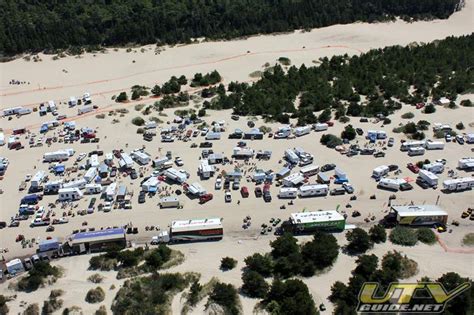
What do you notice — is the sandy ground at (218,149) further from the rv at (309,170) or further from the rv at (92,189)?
the rv at (309,170)

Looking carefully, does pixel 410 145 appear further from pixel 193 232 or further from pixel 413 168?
pixel 193 232

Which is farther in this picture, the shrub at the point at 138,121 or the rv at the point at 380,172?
the shrub at the point at 138,121

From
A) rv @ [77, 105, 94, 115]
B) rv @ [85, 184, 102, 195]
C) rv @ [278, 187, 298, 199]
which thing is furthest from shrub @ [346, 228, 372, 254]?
rv @ [77, 105, 94, 115]

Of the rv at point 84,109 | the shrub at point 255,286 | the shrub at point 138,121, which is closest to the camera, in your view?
the shrub at point 255,286

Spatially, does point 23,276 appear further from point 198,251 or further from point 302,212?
point 302,212

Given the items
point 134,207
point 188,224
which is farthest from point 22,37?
point 188,224

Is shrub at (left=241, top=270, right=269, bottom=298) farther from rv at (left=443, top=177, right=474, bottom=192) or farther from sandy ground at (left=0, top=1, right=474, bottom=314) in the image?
rv at (left=443, top=177, right=474, bottom=192)

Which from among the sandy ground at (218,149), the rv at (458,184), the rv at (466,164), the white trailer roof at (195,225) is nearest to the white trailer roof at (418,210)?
the sandy ground at (218,149)

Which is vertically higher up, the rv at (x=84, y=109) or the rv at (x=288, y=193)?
the rv at (x=84, y=109)
